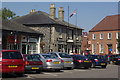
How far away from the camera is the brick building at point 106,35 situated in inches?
2640

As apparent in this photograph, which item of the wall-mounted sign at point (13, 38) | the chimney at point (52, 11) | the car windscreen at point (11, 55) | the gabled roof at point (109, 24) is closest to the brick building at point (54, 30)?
the chimney at point (52, 11)

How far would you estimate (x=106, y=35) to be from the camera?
68688 mm

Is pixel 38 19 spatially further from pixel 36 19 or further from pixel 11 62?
pixel 11 62

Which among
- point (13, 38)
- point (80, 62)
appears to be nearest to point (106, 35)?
point (13, 38)

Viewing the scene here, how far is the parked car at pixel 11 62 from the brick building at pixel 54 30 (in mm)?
27701

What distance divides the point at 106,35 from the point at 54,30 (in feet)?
89.6

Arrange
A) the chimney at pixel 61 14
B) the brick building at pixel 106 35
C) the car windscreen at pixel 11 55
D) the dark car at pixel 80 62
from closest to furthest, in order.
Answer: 1. the car windscreen at pixel 11 55
2. the dark car at pixel 80 62
3. the chimney at pixel 61 14
4. the brick building at pixel 106 35

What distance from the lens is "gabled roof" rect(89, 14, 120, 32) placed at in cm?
6806

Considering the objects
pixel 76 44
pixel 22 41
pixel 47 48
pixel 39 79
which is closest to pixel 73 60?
pixel 39 79

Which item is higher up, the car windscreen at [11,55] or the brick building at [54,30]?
the brick building at [54,30]

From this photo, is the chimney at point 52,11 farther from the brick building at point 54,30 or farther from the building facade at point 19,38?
the building facade at point 19,38

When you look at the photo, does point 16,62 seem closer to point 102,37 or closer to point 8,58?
point 8,58

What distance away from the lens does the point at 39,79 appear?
15641 millimetres

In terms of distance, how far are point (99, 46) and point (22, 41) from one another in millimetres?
36039
